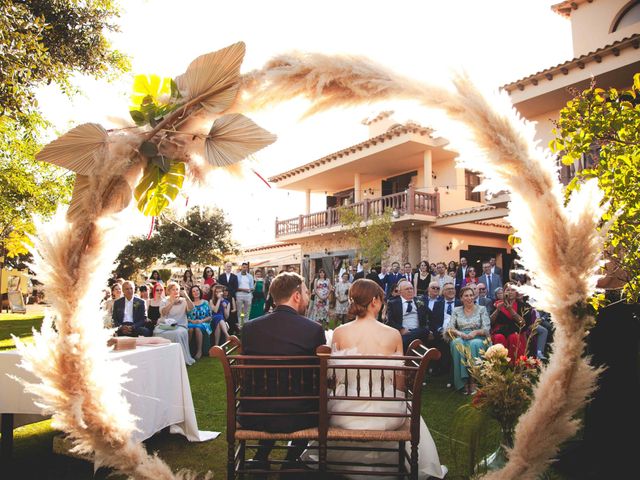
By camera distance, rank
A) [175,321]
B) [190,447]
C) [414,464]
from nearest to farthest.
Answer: [414,464] < [190,447] < [175,321]

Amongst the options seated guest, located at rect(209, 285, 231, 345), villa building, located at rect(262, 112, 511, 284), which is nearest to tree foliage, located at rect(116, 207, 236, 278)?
villa building, located at rect(262, 112, 511, 284)

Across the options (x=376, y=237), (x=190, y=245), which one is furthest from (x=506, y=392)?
(x=190, y=245)

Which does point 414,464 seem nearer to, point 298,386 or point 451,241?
point 298,386

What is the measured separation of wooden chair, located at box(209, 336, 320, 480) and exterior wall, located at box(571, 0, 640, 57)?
38.6 ft

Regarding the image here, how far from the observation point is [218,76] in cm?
155

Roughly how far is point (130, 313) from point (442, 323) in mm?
5398

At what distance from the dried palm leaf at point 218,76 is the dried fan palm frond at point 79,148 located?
370mm

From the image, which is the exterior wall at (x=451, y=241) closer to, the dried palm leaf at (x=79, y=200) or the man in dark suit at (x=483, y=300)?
the man in dark suit at (x=483, y=300)

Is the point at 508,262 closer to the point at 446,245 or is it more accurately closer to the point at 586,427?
the point at 446,245

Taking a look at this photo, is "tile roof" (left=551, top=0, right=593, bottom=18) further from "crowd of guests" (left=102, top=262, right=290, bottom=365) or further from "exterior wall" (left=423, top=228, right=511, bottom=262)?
"crowd of guests" (left=102, top=262, right=290, bottom=365)

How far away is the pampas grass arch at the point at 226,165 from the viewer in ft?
4.10

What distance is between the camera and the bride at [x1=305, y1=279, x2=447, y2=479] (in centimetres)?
271

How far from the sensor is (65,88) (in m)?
6.81

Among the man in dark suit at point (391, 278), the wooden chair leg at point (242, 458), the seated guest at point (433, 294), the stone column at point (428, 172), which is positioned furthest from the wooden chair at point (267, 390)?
the stone column at point (428, 172)
